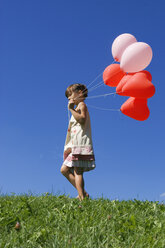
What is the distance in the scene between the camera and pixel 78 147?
5000mm

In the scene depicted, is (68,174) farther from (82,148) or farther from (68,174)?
(82,148)

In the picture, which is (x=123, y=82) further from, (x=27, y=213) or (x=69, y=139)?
(x=27, y=213)

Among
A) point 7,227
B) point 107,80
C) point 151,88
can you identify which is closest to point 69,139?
point 107,80

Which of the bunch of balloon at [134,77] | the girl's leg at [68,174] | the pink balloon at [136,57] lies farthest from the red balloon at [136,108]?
the girl's leg at [68,174]

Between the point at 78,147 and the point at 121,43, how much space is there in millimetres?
1959

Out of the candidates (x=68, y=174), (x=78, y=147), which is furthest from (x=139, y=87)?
(x=68, y=174)

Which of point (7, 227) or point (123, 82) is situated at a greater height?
point (123, 82)

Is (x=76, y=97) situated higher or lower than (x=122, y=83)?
higher

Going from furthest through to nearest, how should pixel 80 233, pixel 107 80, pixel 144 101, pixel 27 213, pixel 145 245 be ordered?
pixel 107 80
pixel 144 101
pixel 27 213
pixel 80 233
pixel 145 245

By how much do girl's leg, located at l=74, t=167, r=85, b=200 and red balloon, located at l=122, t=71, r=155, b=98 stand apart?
59.9 inches

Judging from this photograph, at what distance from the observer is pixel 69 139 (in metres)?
5.58

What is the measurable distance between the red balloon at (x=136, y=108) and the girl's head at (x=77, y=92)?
863 millimetres

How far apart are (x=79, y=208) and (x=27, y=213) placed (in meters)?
0.65

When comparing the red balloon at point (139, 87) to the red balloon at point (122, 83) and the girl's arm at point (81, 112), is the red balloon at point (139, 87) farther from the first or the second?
the girl's arm at point (81, 112)
